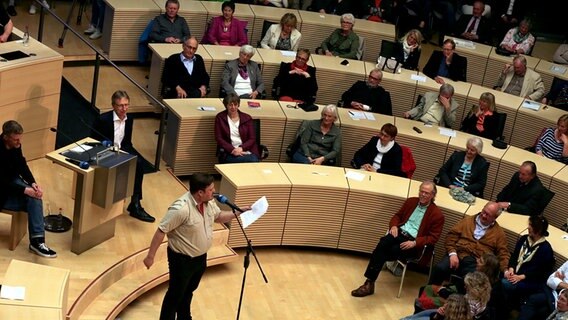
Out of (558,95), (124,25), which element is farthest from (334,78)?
(558,95)

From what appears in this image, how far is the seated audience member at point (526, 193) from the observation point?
10078 mm

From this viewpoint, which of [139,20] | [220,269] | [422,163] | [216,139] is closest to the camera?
[220,269]

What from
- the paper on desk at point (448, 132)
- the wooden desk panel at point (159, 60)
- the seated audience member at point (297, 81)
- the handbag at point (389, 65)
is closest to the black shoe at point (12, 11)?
the wooden desk panel at point (159, 60)

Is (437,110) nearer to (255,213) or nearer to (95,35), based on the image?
(95,35)

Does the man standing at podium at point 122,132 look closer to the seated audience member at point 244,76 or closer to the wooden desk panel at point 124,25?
the seated audience member at point 244,76

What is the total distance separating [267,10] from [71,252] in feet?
19.3

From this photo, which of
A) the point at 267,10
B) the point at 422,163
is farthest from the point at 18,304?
the point at 267,10

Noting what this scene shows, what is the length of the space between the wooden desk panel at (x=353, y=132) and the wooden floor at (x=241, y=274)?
4.70 feet

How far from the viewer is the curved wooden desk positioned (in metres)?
9.75

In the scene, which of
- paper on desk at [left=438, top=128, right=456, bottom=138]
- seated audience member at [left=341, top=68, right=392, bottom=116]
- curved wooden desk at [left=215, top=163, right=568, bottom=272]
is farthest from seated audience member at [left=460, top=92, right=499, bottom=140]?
curved wooden desk at [left=215, top=163, right=568, bottom=272]

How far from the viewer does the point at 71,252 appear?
8742 mm

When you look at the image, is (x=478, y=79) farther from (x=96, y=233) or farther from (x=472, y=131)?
(x=96, y=233)

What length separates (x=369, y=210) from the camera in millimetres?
10047

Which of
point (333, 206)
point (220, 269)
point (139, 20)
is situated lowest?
point (220, 269)
